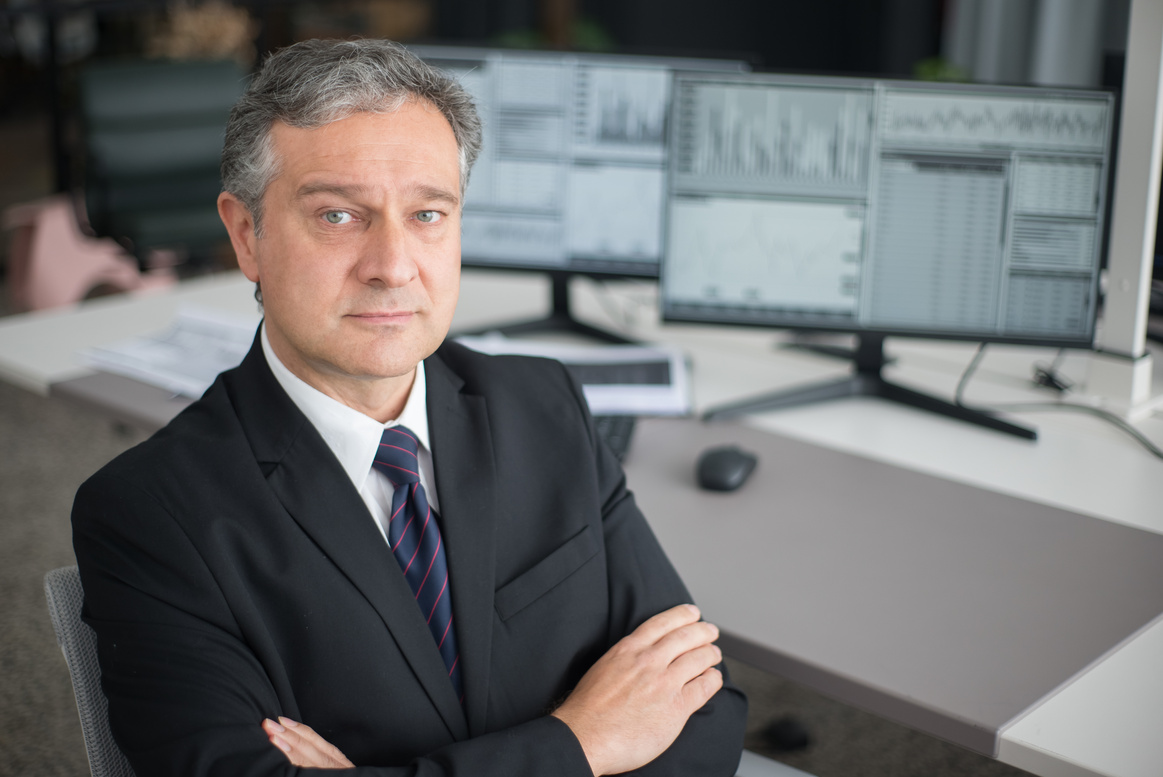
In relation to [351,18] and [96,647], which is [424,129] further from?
[351,18]

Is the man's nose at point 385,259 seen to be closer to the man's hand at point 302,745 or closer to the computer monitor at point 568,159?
the man's hand at point 302,745

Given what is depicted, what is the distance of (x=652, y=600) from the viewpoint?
118 cm

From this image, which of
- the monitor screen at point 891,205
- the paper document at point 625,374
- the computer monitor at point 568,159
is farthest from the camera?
the computer monitor at point 568,159

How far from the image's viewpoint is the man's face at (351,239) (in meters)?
1.04

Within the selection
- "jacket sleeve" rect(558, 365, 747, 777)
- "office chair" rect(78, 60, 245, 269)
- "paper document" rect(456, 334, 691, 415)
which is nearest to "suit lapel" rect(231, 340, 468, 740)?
"jacket sleeve" rect(558, 365, 747, 777)

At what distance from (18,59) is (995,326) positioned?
14.9ft

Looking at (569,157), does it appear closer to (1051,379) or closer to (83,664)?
(1051,379)

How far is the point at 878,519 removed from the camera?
1.43 metres

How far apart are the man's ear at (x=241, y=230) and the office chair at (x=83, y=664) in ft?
1.15

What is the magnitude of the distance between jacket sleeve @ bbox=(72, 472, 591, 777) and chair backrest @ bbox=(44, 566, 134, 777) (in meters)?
0.08

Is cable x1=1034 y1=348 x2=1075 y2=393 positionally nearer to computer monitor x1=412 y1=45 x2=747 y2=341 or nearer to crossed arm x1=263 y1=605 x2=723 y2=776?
computer monitor x1=412 y1=45 x2=747 y2=341

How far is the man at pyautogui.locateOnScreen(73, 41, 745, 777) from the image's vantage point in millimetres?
950

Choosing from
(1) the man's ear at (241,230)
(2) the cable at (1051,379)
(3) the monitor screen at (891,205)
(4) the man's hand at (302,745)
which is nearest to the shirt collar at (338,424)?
(1) the man's ear at (241,230)

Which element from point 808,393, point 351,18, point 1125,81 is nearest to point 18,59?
point 351,18
